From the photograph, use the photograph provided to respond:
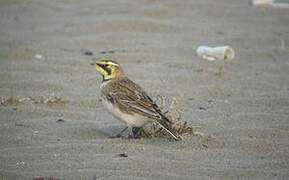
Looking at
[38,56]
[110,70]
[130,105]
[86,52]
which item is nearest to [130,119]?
[130,105]

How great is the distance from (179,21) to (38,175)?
6.71m

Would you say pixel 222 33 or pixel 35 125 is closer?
pixel 35 125

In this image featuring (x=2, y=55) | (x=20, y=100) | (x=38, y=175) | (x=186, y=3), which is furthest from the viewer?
(x=186, y=3)

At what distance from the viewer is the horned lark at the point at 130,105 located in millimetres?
7223

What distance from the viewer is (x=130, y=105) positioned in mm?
7371

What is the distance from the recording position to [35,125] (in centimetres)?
779

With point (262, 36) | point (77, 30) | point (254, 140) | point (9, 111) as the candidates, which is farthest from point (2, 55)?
point (254, 140)

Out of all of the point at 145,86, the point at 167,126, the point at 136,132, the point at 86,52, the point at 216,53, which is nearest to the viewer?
the point at 167,126

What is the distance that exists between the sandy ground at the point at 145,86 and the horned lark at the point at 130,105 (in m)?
0.18

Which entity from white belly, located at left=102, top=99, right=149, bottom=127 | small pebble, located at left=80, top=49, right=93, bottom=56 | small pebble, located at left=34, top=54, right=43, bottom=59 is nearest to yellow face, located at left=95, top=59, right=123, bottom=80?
white belly, located at left=102, top=99, right=149, bottom=127

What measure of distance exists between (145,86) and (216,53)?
1425 millimetres

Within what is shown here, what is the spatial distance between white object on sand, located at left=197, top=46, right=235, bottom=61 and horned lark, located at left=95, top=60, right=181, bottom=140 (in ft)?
9.93

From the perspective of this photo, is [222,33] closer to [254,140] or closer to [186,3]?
[186,3]

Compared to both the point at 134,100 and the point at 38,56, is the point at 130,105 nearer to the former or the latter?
the point at 134,100
